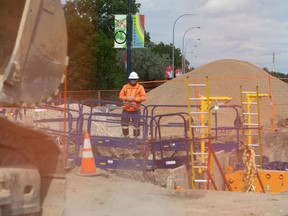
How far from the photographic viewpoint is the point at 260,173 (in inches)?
478

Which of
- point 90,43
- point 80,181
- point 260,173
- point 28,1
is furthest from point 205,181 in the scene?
point 90,43

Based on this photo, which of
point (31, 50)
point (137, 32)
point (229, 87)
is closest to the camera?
point (31, 50)

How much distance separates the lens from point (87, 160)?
966 cm

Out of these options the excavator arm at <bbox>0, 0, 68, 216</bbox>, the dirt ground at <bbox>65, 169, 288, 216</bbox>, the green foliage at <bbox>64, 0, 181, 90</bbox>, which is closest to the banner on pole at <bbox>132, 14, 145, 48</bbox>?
the green foliage at <bbox>64, 0, 181, 90</bbox>

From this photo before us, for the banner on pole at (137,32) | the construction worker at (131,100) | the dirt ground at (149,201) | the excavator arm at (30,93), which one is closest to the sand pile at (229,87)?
the banner on pole at (137,32)

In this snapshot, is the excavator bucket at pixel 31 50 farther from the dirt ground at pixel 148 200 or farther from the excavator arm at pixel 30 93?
the dirt ground at pixel 148 200

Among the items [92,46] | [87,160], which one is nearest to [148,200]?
[87,160]

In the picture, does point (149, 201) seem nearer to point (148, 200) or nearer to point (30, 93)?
point (148, 200)

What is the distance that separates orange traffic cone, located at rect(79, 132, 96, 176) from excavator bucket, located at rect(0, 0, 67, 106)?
20.4 ft

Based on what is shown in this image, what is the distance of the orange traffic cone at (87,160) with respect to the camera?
962 centimetres

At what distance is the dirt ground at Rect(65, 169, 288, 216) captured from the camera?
7613 mm

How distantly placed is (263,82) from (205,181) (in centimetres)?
2668

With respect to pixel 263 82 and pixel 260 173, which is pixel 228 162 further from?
pixel 263 82

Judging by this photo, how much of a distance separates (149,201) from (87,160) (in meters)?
1.73
